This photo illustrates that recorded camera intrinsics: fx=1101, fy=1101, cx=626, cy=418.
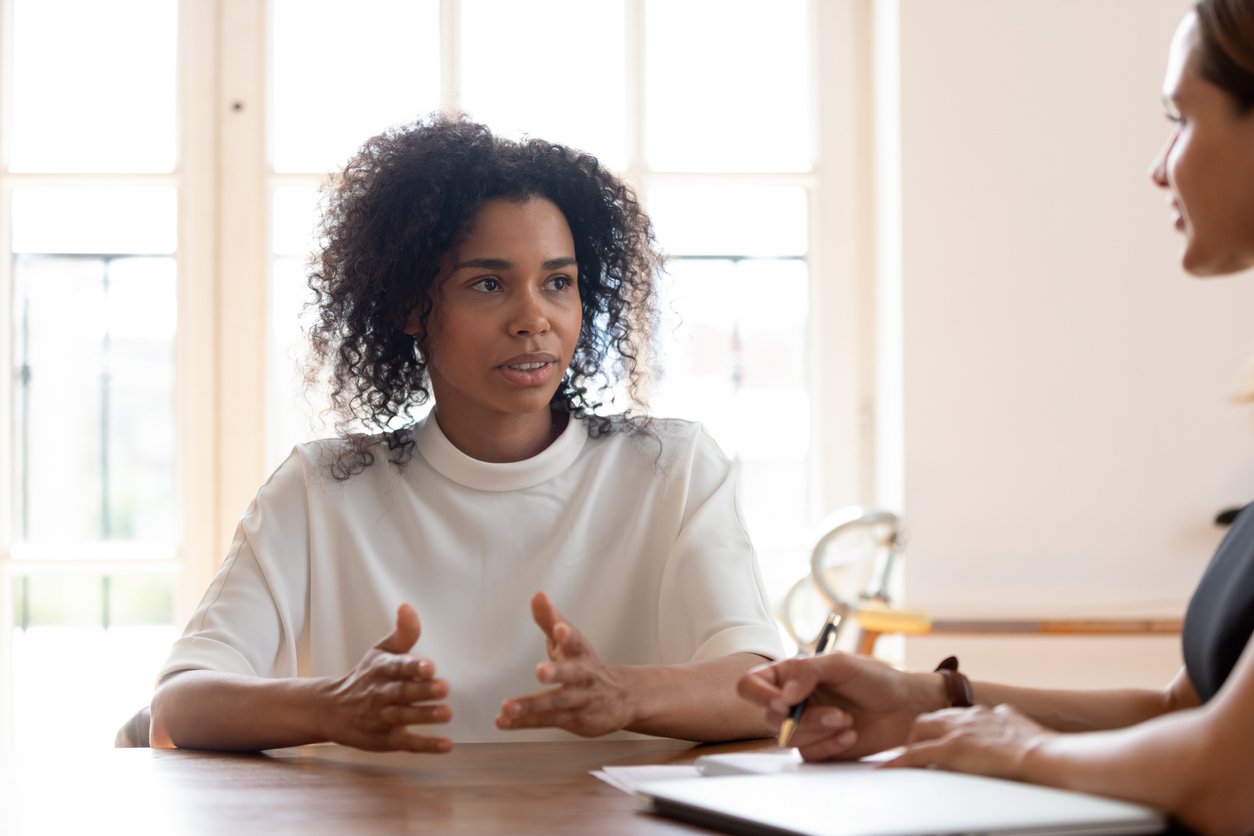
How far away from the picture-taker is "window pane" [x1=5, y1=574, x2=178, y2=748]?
9.17ft

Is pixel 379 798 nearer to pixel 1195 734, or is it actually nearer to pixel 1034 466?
pixel 1195 734

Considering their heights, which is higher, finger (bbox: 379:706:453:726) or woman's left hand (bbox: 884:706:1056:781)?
woman's left hand (bbox: 884:706:1056:781)

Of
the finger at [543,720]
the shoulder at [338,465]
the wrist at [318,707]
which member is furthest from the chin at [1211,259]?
the shoulder at [338,465]

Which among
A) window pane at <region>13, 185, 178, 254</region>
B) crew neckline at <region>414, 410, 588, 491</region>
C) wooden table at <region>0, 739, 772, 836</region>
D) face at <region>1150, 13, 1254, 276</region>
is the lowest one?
wooden table at <region>0, 739, 772, 836</region>

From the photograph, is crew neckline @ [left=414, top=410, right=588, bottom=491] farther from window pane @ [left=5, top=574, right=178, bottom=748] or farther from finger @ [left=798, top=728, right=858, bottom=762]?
window pane @ [left=5, top=574, right=178, bottom=748]

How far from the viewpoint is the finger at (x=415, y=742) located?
1097 millimetres

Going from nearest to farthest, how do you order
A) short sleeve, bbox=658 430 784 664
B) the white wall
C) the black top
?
the black top → short sleeve, bbox=658 430 784 664 → the white wall

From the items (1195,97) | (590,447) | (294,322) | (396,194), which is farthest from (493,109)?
(1195,97)

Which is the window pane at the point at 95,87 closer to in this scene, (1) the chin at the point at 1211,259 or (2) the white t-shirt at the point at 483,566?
(2) the white t-shirt at the point at 483,566

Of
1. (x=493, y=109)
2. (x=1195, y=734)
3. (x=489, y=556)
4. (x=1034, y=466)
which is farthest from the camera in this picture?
(x=493, y=109)

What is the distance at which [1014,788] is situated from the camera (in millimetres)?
782

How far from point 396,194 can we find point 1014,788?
1.23 m

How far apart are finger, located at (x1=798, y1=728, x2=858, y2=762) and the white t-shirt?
391mm

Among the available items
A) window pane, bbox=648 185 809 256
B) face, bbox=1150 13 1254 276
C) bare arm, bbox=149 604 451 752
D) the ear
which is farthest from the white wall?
bare arm, bbox=149 604 451 752
